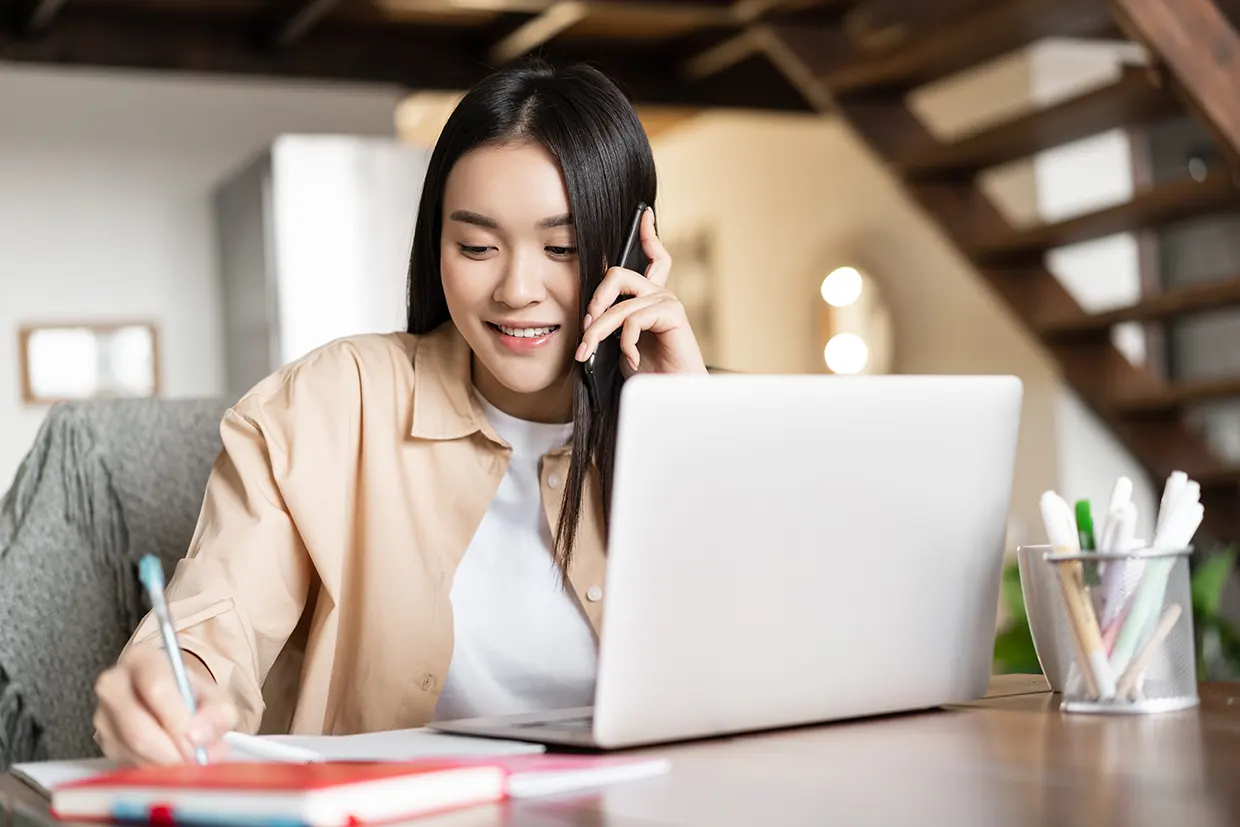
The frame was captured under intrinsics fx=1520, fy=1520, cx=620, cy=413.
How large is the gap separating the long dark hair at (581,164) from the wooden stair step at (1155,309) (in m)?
2.10

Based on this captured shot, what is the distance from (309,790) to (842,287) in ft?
15.3

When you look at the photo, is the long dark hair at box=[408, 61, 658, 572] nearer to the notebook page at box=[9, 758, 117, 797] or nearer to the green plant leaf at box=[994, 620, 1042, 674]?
the notebook page at box=[9, 758, 117, 797]

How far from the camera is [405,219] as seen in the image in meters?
4.27

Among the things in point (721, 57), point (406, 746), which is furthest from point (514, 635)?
point (721, 57)

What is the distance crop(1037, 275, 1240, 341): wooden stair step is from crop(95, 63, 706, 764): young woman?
7.03ft

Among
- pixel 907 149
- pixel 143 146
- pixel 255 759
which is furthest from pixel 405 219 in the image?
pixel 255 759

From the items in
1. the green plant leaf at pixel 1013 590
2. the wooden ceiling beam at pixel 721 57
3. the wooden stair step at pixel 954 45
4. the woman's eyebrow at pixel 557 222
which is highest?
the wooden ceiling beam at pixel 721 57

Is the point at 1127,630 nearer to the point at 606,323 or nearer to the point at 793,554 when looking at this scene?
the point at 793,554

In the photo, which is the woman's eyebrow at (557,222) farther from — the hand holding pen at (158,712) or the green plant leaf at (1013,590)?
the green plant leaf at (1013,590)

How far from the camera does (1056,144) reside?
3.62 meters

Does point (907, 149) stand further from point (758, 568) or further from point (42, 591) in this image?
point (758, 568)

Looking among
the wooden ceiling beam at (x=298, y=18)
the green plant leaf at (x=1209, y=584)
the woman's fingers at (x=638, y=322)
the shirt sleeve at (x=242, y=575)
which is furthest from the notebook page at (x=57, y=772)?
the wooden ceiling beam at (x=298, y=18)

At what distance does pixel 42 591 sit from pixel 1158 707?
1.23m

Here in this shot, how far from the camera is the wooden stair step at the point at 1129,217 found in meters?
3.16
